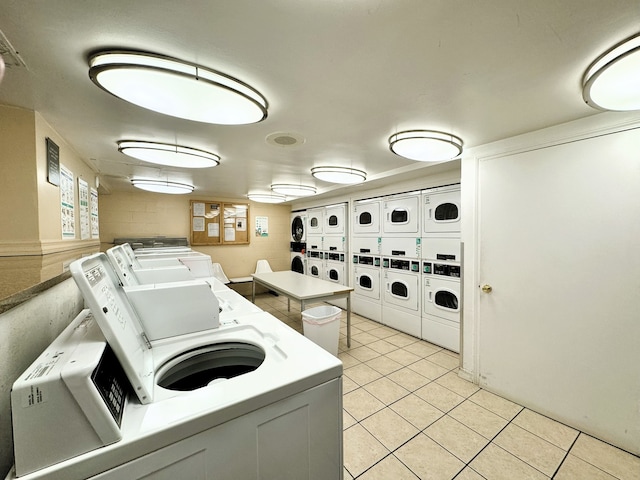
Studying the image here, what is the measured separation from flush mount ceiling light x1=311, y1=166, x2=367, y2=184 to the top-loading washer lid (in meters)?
2.32

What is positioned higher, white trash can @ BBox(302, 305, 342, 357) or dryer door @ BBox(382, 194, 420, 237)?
dryer door @ BBox(382, 194, 420, 237)

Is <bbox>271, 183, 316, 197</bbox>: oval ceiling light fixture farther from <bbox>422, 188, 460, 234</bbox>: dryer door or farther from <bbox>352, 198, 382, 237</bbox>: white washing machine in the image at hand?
<bbox>422, 188, 460, 234</bbox>: dryer door

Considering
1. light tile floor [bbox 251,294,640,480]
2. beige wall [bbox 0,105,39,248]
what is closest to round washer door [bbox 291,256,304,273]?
light tile floor [bbox 251,294,640,480]

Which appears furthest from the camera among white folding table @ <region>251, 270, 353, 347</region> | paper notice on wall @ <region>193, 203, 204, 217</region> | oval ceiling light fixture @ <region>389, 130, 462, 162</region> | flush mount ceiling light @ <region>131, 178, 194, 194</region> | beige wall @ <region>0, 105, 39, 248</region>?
paper notice on wall @ <region>193, 203, 204, 217</region>

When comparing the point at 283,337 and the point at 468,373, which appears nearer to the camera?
the point at 283,337

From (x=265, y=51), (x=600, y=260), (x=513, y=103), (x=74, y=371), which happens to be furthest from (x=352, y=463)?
(x=513, y=103)

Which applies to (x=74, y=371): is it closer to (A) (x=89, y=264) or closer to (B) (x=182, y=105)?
(A) (x=89, y=264)

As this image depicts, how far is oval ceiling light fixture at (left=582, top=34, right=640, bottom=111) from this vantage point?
1.09 metres

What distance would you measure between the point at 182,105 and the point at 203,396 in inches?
56.9

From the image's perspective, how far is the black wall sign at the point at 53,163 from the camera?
1.79 metres

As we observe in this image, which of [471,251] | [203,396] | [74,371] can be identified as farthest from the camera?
[471,251]

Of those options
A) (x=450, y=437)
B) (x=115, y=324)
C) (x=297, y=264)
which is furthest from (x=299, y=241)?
(x=115, y=324)

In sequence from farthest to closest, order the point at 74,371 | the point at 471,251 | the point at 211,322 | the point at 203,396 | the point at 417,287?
the point at 417,287, the point at 471,251, the point at 211,322, the point at 203,396, the point at 74,371

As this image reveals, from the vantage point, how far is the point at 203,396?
2.85 ft
